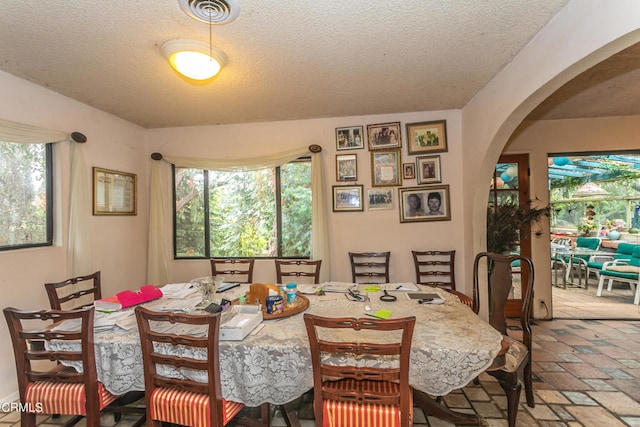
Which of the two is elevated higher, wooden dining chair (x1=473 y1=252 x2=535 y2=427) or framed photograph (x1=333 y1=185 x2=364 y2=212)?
framed photograph (x1=333 y1=185 x2=364 y2=212)

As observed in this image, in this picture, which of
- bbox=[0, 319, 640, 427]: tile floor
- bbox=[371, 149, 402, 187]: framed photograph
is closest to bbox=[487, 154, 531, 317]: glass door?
bbox=[0, 319, 640, 427]: tile floor

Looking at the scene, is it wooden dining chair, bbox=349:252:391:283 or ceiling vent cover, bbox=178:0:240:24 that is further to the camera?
wooden dining chair, bbox=349:252:391:283

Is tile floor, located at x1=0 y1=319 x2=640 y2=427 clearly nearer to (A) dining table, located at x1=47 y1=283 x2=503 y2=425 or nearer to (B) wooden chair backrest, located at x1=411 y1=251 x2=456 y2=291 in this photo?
(A) dining table, located at x1=47 y1=283 x2=503 y2=425

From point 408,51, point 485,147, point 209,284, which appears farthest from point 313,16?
point 485,147

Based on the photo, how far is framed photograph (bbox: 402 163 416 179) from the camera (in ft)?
10.7

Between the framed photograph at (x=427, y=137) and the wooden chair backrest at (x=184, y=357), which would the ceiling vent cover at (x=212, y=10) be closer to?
the wooden chair backrest at (x=184, y=357)

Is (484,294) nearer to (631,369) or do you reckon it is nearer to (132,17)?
(631,369)

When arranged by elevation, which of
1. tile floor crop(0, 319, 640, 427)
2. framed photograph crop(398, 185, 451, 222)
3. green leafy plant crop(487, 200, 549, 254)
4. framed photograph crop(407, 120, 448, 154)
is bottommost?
tile floor crop(0, 319, 640, 427)

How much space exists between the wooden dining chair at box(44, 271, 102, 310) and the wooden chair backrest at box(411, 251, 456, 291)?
2964 mm

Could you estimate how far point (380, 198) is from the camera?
332 centimetres

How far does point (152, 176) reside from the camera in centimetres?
352

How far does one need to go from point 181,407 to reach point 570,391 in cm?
267

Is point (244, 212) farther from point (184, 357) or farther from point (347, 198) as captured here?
point (184, 357)

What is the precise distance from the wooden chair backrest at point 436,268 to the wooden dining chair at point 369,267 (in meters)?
0.33
